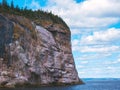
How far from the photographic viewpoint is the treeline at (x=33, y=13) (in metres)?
138

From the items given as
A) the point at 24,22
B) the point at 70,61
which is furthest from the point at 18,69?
the point at 70,61

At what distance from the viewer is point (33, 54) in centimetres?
13012

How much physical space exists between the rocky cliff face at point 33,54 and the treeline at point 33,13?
3.63 meters

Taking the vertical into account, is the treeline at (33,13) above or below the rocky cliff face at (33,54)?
above

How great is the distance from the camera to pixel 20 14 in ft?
458

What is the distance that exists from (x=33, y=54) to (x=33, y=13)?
89.7 ft

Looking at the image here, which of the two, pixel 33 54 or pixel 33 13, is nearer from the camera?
pixel 33 54

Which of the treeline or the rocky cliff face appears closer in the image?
the rocky cliff face

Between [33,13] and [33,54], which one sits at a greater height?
[33,13]

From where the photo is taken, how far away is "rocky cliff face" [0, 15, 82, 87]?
11975 cm

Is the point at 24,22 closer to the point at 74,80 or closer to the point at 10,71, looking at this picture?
the point at 10,71

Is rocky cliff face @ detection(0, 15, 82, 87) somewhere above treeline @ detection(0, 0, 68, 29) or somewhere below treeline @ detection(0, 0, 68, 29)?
below

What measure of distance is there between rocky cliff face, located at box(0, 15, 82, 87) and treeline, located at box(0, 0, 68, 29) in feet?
11.9

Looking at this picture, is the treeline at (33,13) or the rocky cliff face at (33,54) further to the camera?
the treeline at (33,13)
